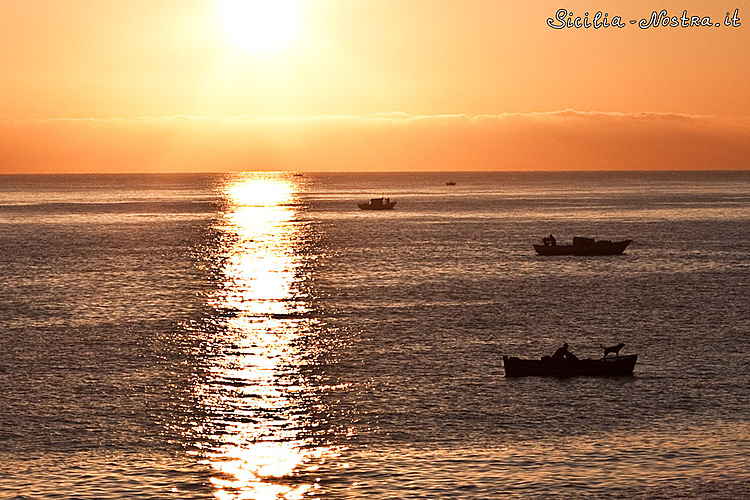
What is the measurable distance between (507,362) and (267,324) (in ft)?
92.1

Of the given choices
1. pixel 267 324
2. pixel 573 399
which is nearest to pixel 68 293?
pixel 267 324

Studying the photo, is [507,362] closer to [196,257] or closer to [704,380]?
[704,380]

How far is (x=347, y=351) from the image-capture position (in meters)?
68.8

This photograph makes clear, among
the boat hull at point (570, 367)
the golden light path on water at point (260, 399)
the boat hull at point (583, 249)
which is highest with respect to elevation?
the boat hull at point (583, 249)

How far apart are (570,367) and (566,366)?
27 cm

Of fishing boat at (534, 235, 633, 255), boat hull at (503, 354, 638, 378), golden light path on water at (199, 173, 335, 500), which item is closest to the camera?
golden light path on water at (199, 173, 335, 500)

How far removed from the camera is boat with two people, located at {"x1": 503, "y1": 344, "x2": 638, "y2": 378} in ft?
197

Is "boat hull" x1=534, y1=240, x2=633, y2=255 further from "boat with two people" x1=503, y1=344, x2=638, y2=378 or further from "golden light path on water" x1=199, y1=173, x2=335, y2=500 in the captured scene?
"boat with two people" x1=503, y1=344, x2=638, y2=378

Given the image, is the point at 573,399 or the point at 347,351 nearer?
the point at 573,399

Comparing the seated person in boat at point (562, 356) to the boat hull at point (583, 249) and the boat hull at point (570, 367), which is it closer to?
the boat hull at point (570, 367)

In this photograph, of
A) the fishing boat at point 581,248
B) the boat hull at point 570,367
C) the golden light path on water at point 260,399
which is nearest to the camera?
the golden light path on water at point 260,399

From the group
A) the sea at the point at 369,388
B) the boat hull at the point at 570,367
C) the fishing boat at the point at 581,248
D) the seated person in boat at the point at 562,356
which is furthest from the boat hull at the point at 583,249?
the seated person in boat at the point at 562,356

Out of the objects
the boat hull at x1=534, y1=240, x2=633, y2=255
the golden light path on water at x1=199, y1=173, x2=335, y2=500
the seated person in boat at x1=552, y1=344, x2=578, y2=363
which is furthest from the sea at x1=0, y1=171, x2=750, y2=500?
the boat hull at x1=534, y1=240, x2=633, y2=255

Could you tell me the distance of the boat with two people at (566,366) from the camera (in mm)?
59906
